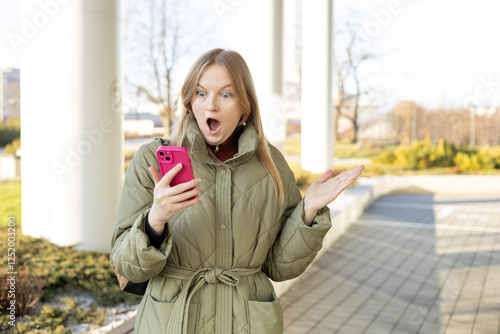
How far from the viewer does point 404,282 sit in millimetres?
5793

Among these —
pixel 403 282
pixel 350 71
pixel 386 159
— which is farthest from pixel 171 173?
pixel 350 71

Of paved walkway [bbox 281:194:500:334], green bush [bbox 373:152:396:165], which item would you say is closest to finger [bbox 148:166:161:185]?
paved walkway [bbox 281:194:500:334]

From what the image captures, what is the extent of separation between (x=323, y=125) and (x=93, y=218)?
6362 millimetres

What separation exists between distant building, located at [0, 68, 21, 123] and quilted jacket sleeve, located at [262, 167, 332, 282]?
10.7 m

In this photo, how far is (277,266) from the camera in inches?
70.0

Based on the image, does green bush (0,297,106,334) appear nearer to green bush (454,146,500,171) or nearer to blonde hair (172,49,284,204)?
blonde hair (172,49,284,204)

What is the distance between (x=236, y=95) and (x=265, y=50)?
510 centimetres

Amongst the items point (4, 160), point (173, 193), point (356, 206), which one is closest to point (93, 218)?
point (173, 193)

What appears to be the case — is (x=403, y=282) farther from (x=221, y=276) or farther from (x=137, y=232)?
(x=137, y=232)

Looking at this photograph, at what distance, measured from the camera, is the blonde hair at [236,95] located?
5.41 ft

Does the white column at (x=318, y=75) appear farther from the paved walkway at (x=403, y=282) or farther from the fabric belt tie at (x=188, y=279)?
the fabric belt tie at (x=188, y=279)

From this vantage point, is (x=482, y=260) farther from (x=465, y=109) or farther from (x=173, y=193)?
(x=465, y=109)

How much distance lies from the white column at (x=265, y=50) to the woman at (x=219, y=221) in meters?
4.81

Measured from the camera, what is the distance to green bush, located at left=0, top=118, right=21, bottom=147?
1125 centimetres
